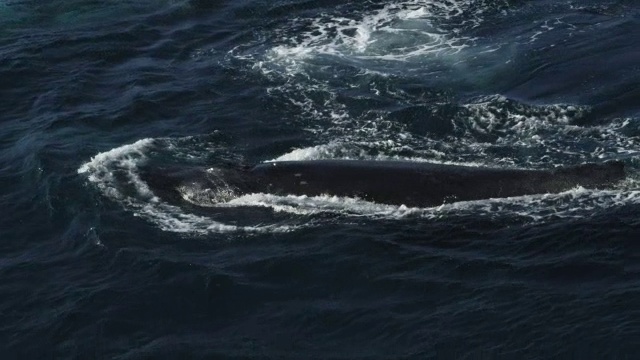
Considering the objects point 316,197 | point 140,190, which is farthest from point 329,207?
point 140,190

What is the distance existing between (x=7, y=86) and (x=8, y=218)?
13137 mm

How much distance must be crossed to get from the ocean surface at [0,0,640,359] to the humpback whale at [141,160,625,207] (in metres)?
0.36

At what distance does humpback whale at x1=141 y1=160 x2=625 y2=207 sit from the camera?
27562 mm

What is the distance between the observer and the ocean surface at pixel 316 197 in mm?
23312

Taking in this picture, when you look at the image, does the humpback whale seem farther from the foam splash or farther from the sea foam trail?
the foam splash

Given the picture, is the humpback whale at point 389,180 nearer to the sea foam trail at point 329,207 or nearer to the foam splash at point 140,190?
the sea foam trail at point 329,207

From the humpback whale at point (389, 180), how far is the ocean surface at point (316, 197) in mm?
361

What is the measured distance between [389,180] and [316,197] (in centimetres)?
204

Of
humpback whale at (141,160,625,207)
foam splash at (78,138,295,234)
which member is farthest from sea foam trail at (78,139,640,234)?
humpback whale at (141,160,625,207)

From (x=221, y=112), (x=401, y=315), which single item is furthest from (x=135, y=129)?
(x=401, y=315)

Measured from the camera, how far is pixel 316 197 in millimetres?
28422

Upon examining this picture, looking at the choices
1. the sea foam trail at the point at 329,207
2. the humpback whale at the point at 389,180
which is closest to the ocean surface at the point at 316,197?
the sea foam trail at the point at 329,207

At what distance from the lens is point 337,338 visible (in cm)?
2280

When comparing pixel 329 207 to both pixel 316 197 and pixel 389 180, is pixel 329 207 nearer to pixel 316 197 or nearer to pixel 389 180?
pixel 316 197
